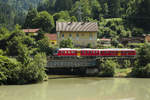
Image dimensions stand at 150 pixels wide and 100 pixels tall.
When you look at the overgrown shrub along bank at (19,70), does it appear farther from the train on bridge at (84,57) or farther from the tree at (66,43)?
the tree at (66,43)

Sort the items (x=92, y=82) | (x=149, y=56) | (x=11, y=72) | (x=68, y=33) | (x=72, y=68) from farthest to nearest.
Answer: (x=68, y=33) < (x=72, y=68) < (x=149, y=56) < (x=92, y=82) < (x=11, y=72)

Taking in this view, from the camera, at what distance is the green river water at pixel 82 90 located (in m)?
28.7

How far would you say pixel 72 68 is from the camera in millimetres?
43656

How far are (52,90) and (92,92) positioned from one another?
198 inches

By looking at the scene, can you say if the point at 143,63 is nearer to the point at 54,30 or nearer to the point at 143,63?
the point at 143,63

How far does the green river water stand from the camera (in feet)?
94.0

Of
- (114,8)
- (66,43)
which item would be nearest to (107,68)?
(66,43)

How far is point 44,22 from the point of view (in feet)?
247

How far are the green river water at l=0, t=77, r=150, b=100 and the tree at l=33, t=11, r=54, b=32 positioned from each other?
38521mm

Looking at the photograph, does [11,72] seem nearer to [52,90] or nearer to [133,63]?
[52,90]

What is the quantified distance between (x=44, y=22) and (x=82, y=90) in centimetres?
4633

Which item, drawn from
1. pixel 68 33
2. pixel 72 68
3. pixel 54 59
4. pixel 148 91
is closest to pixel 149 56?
pixel 148 91

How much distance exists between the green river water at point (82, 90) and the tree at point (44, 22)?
3852 centimetres

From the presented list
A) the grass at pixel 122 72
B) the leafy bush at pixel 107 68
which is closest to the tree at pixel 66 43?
the leafy bush at pixel 107 68
